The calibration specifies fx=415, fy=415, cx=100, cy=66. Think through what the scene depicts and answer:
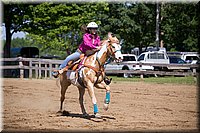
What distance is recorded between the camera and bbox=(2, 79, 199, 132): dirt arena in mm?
9716

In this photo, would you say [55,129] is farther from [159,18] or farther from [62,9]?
[159,18]

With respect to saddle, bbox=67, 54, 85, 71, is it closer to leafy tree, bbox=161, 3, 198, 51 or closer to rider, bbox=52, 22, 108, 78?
rider, bbox=52, 22, 108, 78

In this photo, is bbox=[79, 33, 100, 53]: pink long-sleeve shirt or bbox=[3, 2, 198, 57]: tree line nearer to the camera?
bbox=[79, 33, 100, 53]: pink long-sleeve shirt

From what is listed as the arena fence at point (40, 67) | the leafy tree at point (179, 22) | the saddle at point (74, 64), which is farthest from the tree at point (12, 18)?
the saddle at point (74, 64)

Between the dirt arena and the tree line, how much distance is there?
545 inches

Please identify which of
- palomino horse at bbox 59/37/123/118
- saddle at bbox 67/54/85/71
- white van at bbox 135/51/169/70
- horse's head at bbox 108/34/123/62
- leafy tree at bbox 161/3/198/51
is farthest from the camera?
leafy tree at bbox 161/3/198/51

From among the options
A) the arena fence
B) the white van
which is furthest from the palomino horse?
the white van

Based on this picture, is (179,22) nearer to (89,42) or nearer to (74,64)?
(74,64)

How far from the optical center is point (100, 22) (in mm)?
38219

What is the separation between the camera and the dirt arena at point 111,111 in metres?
9.72

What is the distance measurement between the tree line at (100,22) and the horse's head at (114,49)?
2025 cm

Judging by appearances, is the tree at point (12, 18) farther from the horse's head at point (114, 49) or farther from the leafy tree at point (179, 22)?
the horse's head at point (114, 49)

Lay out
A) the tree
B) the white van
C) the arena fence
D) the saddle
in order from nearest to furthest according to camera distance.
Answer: the saddle → the arena fence → the tree → the white van

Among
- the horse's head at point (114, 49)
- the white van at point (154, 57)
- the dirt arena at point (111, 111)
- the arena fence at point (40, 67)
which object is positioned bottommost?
the dirt arena at point (111, 111)
